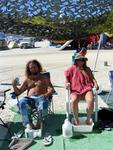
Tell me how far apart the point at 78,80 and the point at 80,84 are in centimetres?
7

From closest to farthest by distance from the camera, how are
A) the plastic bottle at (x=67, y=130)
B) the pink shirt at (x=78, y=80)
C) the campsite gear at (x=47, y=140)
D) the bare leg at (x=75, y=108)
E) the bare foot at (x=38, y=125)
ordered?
the campsite gear at (x=47, y=140) < the plastic bottle at (x=67, y=130) < the bare foot at (x=38, y=125) < the bare leg at (x=75, y=108) < the pink shirt at (x=78, y=80)

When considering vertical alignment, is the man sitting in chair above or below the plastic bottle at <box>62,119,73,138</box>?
above

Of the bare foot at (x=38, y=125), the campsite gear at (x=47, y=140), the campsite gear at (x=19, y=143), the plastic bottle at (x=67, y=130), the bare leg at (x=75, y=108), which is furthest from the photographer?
the bare leg at (x=75, y=108)

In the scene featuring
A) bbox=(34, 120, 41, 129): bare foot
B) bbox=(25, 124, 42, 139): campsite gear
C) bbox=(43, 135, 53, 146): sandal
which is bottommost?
bbox=(43, 135, 53, 146): sandal

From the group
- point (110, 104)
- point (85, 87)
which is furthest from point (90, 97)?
point (110, 104)

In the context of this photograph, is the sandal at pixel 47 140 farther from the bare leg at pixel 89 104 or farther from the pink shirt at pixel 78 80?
Answer: the pink shirt at pixel 78 80

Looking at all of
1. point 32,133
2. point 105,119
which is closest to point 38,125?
point 32,133

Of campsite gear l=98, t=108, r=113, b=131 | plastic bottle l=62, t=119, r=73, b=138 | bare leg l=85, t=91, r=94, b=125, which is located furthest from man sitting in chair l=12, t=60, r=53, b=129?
campsite gear l=98, t=108, r=113, b=131

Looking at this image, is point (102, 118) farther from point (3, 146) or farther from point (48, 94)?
point (3, 146)

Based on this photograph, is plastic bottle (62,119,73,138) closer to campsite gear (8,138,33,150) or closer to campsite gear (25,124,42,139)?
campsite gear (25,124,42,139)

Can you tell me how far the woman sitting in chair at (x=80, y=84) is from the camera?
627cm

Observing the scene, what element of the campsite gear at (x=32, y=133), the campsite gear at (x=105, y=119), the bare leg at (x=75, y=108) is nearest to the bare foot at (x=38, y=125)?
the campsite gear at (x=32, y=133)

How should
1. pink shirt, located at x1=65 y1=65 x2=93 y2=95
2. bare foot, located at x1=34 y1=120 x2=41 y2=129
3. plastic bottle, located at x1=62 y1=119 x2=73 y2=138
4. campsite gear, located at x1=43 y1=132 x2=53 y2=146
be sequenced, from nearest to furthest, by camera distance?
campsite gear, located at x1=43 y1=132 x2=53 y2=146 → plastic bottle, located at x1=62 y1=119 x2=73 y2=138 → bare foot, located at x1=34 y1=120 x2=41 y2=129 → pink shirt, located at x1=65 y1=65 x2=93 y2=95

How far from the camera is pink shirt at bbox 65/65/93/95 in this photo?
6.48 metres
